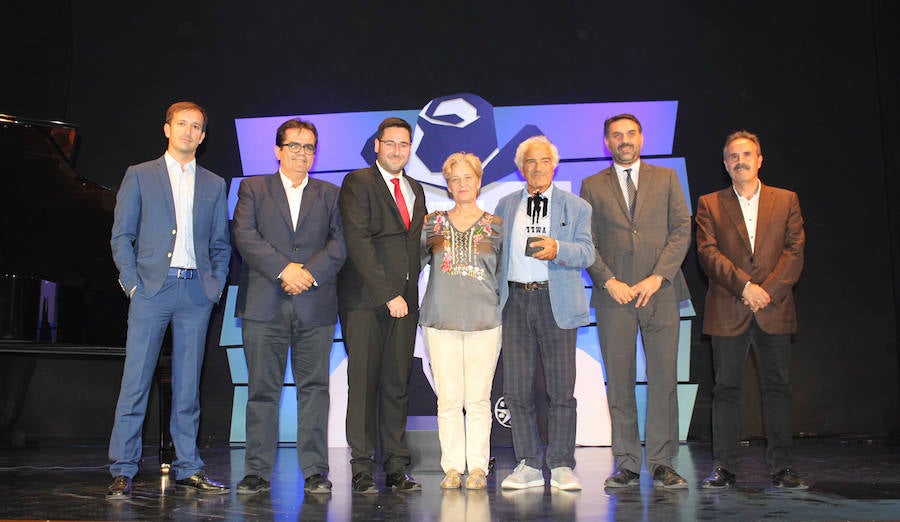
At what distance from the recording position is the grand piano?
12.6ft

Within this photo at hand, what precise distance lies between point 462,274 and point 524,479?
2.93 ft

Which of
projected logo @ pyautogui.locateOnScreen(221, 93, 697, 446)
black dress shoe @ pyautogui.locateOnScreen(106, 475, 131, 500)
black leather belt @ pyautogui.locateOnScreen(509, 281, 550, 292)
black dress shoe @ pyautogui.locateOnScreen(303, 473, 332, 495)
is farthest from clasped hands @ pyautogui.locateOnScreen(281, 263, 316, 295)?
projected logo @ pyautogui.locateOnScreen(221, 93, 697, 446)

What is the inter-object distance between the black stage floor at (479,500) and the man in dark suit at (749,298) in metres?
0.22

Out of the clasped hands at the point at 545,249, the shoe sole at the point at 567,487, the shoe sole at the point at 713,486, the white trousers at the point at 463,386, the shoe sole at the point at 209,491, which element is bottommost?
the shoe sole at the point at 713,486

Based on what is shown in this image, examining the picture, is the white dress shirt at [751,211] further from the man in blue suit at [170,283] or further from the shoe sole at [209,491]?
the shoe sole at [209,491]

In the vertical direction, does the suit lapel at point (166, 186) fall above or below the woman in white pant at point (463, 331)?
above

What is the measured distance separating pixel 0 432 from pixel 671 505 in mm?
4549

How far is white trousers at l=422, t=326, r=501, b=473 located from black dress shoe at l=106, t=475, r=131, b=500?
127 centimetres

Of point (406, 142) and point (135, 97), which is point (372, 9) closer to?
point (135, 97)

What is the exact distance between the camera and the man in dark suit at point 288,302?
3.24 metres

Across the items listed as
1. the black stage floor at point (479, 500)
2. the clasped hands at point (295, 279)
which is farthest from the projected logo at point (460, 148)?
the clasped hands at point (295, 279)

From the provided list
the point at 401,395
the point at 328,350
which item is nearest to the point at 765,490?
the point at 401,395

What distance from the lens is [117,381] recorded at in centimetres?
551

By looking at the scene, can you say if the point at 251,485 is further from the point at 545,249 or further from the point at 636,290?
the point at 636,290
